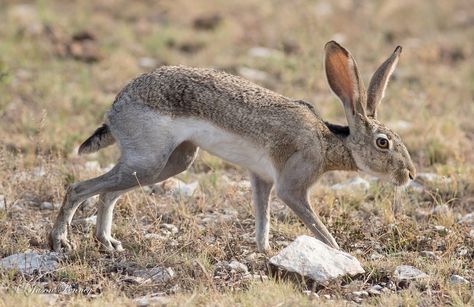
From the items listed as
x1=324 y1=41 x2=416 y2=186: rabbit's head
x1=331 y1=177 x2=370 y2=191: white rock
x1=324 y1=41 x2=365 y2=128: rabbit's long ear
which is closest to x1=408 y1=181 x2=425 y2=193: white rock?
x1=331 y1=177 x2=370 y2=191: white rock

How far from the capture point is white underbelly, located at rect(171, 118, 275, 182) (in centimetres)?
624

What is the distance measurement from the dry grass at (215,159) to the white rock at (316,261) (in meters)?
0.09

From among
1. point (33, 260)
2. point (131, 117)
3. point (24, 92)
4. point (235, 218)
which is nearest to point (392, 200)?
point (235, 218)

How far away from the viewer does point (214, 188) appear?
24.7 feet

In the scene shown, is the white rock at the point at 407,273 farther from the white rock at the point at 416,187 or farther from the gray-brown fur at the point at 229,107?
the white rock at the point at 416,187

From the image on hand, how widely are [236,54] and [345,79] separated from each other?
19.8ft

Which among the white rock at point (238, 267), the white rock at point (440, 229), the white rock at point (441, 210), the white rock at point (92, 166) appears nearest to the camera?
the white rock at point (238, 267)

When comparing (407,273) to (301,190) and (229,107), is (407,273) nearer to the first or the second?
(301,190)

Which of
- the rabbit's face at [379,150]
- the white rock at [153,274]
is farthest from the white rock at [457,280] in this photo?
the white rock at [153,274]

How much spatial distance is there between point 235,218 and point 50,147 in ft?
6.90

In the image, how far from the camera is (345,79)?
633cm

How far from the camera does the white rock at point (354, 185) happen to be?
25.0 feet

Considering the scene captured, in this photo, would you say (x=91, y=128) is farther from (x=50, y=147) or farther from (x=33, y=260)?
(x=33, y=260)

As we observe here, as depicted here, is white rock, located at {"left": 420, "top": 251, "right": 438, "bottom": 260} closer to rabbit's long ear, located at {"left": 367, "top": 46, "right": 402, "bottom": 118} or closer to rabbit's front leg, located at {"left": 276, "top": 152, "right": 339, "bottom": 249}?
rabbit's front leg, located at {"left": 276, "top": 152, "right": 339, "bottom": 249}
